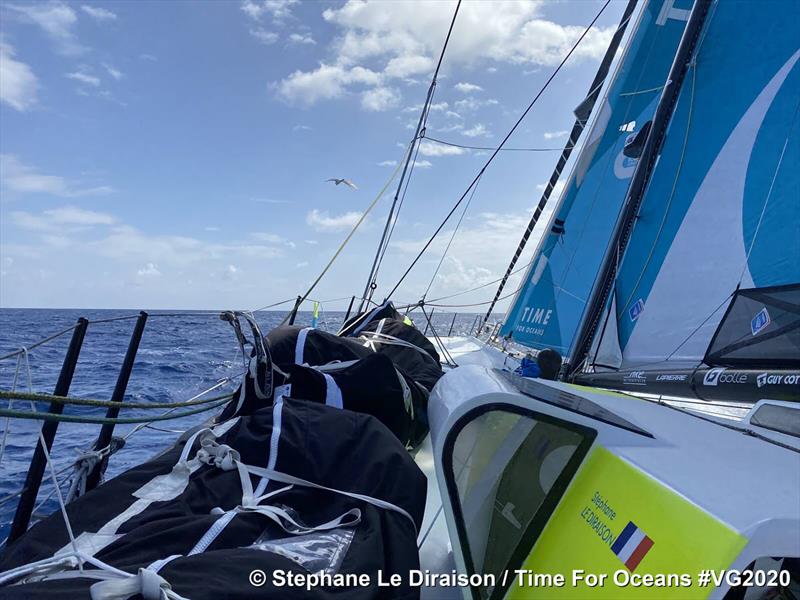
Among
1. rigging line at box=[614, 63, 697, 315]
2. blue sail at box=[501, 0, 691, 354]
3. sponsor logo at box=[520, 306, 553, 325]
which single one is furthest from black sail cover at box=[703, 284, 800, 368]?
sponsor logo at box=[520, 306, 553, 325]

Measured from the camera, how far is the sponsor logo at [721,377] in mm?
2209

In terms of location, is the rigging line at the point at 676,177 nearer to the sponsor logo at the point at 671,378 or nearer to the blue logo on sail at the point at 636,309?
the blue logo on sail at the point at 636,309

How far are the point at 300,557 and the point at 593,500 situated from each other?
0.72 meters

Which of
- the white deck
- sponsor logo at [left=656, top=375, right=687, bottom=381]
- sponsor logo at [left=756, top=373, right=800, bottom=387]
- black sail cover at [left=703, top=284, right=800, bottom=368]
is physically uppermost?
black sail cover at [left=703, top=284, right=800, bottom=368]

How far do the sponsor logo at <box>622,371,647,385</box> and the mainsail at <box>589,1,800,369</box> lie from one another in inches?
30.1

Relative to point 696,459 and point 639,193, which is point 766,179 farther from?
point 696,459

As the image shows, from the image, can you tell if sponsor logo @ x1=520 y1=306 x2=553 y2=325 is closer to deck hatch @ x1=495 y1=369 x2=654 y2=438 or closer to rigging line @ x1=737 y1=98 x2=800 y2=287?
rigging line @ x1=737 y1=98 x2=800 y2=287

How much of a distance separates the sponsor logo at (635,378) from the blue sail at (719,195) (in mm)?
869

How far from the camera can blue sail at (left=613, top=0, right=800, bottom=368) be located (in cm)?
312

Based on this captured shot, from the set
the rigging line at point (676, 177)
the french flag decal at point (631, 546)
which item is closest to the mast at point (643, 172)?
the rigging line at point (676, 177)

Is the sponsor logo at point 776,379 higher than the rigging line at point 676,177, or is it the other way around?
the rigging line at point 676,177

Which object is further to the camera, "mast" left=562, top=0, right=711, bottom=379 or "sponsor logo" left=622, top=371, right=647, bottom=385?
"mast" left=562, top=0, right=711, bottom=379

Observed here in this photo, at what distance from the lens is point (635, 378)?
2.77m

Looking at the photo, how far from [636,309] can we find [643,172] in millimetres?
1225
